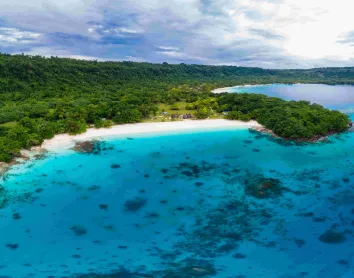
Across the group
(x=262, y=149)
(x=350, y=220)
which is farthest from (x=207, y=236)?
(x=262, y=149)

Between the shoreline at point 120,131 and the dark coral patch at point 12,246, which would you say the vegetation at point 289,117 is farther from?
the dark coral patch at point 12,246

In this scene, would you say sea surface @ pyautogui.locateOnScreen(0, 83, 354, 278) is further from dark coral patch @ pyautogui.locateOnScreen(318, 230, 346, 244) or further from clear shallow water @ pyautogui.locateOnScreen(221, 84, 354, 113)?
clear shallow water @ pyautogui.locateOnScreen(221, 84, 354, 113)

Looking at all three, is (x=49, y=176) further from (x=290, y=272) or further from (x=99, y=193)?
(x=290, y=272)

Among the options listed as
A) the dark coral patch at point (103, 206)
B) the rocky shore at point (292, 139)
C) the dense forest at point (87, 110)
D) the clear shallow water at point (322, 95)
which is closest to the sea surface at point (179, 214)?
the dark coral patch at point (103, 206)

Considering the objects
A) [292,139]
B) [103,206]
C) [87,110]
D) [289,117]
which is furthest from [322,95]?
[103,206]

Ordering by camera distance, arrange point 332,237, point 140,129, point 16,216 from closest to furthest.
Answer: point 332,237, point 16,216, point 140,129

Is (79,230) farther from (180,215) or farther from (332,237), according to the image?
(332,237)

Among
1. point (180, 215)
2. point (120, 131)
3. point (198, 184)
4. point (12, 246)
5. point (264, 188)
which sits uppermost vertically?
point (120, 131)
